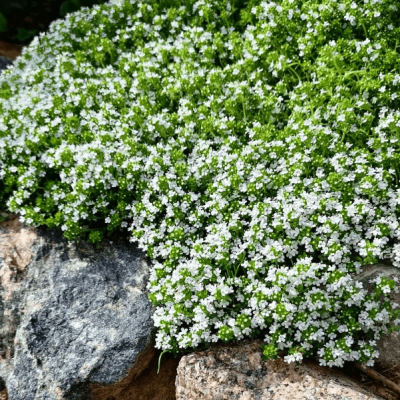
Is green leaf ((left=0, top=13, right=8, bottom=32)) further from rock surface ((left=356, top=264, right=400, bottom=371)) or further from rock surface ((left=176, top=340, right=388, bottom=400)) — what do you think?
rock surface ((left=356, top=264, right=400, bottom=371))

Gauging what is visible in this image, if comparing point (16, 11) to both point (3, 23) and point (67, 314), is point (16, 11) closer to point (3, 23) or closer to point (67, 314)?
point (3, 23)

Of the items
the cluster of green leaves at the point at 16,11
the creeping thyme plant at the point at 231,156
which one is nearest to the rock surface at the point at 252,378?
the creeping thyme plant at the point at 231,156

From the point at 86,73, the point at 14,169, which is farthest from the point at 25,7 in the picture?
the point at 14,169

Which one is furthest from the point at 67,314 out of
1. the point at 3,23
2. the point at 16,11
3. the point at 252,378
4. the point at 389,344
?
the point at 16,11

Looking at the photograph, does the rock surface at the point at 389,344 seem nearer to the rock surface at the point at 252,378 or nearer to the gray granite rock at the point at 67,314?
the rock surface at the point at 252,378

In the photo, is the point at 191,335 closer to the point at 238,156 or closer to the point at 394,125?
the point at 238,156

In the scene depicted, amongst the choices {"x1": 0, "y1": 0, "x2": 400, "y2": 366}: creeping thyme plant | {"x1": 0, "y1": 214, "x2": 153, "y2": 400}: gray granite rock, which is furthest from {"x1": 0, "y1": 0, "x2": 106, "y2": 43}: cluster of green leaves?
{"x1": 0, "y1": 214, "x2": 153, "y2": 400}: gray granite rock
